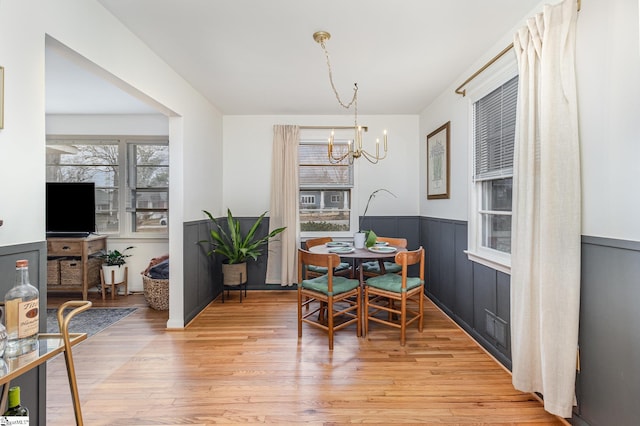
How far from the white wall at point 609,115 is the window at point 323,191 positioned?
291 cm

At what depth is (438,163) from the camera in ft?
12.0

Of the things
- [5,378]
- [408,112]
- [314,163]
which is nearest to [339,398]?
[5,378]

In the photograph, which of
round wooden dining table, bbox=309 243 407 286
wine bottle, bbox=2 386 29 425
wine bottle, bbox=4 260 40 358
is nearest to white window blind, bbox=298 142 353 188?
round wooden dining table, bbox=309 243 407 286

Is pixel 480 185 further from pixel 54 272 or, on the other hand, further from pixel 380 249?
pixel 54 272

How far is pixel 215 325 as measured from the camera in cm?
315

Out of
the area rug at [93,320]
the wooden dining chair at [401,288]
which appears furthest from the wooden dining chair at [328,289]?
the area rug at [93,320]

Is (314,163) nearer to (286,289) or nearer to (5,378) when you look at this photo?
(286,289)

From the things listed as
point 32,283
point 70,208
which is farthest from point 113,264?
point 32,283

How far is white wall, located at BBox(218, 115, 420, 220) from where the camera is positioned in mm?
4328

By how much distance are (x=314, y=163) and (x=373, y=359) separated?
2.74m

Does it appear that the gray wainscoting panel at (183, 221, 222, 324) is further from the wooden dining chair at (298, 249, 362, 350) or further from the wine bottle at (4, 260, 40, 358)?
the wine bottle at (4, 260, 40, 358)

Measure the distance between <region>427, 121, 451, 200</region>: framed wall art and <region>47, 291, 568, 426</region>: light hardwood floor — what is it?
4.91 feet

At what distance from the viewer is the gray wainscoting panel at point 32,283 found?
1.37 meters

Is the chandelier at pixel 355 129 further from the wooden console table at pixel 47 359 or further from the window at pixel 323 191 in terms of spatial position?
the wooden console table at pixel 47 359
